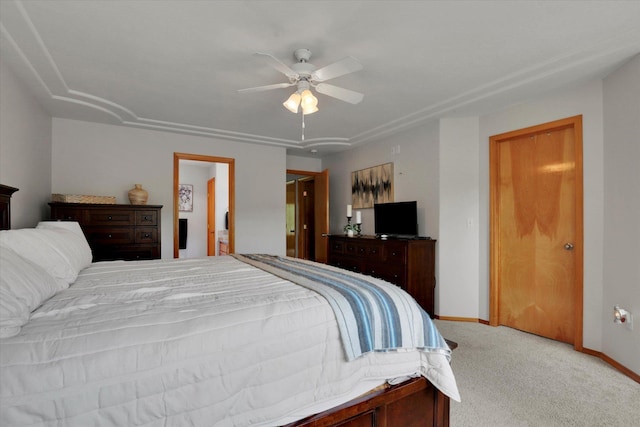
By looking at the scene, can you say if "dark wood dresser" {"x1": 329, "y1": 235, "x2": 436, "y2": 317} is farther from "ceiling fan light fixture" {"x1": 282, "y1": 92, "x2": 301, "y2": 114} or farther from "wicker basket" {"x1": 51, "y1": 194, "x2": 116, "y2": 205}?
"wicker basket" {"x1": 51, "y1": 194, "x2": 116, "y2": 205}

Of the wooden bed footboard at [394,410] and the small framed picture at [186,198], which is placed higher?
the small framed picture at [186,198]

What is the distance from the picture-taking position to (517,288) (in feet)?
11.1

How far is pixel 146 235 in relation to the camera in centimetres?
384

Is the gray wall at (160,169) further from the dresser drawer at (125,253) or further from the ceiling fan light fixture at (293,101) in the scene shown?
the ceiling fan light fixture at (293,101)

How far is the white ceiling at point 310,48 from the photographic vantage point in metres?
1.90

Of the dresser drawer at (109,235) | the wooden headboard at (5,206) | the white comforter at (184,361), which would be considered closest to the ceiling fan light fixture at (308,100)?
the white comforter at (184,361)

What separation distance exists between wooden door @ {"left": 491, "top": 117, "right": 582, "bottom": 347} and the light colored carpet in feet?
1.08

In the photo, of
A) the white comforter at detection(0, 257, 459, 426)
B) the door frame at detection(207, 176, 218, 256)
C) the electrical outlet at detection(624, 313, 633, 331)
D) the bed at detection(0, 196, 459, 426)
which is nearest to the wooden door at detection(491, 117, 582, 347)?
the electrical outlet at detection(624, 313, 633, 331)

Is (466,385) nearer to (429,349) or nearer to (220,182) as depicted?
(429,349)

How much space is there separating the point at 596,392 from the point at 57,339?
3027mm

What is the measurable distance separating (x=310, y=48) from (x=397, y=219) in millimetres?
2604

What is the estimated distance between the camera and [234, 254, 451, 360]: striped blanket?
134 centimetres

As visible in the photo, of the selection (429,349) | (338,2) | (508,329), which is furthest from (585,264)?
(338,2)

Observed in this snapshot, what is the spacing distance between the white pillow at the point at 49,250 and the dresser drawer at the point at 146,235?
1.91 meters
